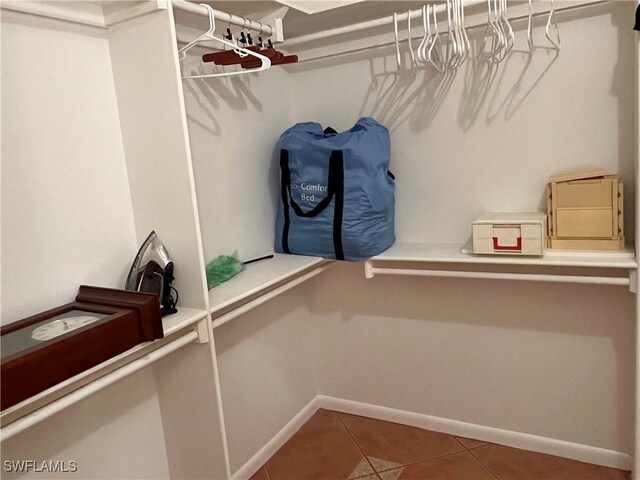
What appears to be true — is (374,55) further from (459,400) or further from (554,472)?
(554,472)

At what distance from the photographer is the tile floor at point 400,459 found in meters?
2.03

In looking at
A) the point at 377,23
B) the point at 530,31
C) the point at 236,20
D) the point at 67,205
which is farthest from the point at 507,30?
the point at 67,205

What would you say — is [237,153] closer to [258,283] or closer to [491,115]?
[258,283]

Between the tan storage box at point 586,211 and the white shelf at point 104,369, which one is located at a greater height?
the tan storage box at point 586,211

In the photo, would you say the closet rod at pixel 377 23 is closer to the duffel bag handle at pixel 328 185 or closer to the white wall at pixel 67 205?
the duffel bag handle at pixel 328 185

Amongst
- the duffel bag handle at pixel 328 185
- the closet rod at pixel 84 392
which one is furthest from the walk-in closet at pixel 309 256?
the duffel bag handle at pixel 328 185

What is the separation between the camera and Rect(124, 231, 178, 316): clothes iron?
59.5 inches

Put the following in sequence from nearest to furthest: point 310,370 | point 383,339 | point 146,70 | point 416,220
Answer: point 146,70
point 416,220
point 383,339
point 310,370

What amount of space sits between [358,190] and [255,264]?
0.49m

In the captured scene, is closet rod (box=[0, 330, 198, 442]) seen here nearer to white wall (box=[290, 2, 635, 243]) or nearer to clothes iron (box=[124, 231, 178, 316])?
clothes iron (box=[124, 231, 178, 316])

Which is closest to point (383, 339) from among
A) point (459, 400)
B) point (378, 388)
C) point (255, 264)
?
point (378, 388)

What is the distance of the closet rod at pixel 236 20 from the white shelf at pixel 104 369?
0.87 meters

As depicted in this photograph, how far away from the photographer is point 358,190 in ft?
6.43

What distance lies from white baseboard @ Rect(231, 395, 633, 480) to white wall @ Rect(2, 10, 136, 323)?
1054 millimetres
